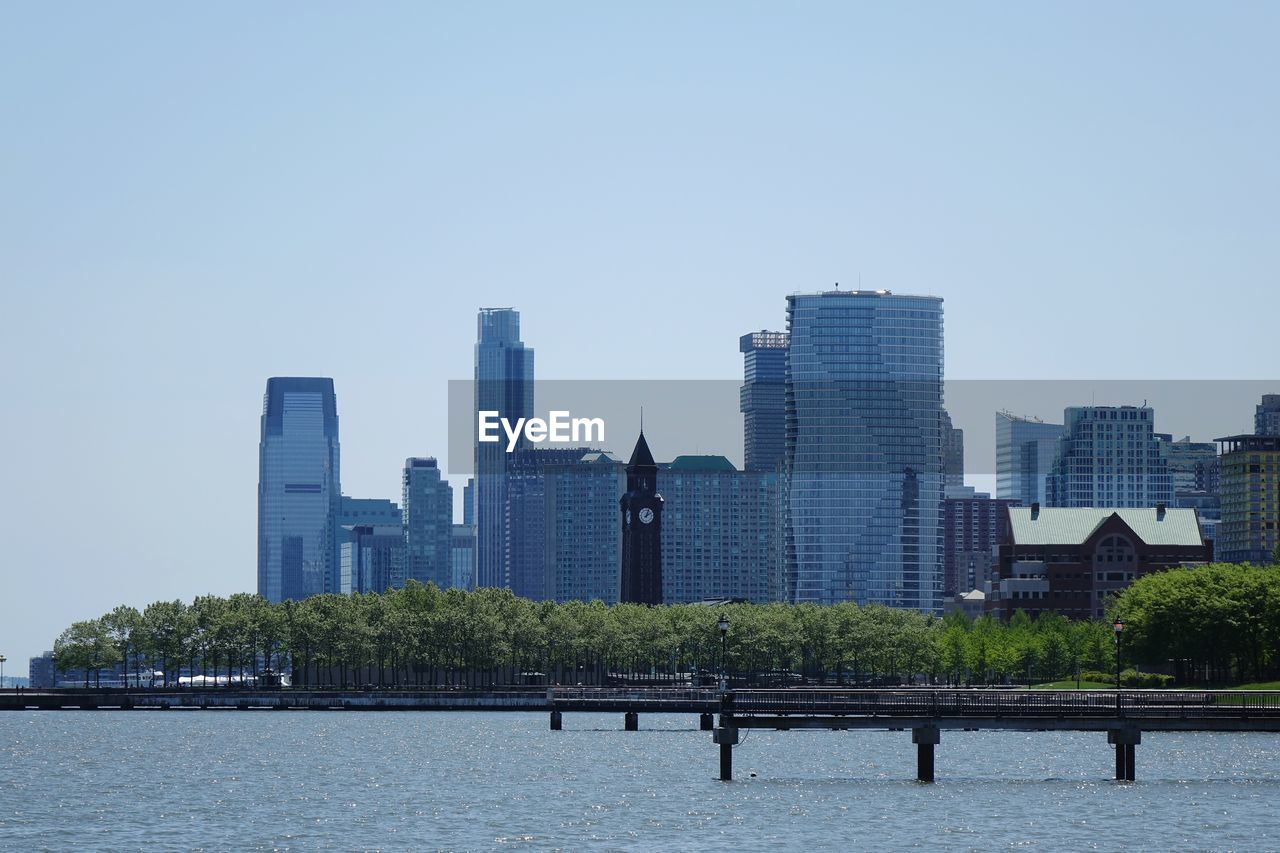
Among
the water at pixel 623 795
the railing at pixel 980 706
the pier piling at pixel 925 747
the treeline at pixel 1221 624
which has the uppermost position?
the treeline at pixel 1221 624

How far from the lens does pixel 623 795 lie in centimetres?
10056

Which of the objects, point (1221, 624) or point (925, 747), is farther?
point (1221, 624)

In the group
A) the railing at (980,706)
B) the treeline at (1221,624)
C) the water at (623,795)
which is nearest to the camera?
the water at (623,795)

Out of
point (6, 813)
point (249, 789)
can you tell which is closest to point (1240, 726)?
point (249, 789)

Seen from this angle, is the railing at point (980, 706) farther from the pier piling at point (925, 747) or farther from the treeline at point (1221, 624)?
the treeline at point (1221, 624)

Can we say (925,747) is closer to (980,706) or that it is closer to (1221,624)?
(980,706)

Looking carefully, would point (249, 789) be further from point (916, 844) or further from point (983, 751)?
point (983, 751)

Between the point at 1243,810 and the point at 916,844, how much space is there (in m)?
18.6

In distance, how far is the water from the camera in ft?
269

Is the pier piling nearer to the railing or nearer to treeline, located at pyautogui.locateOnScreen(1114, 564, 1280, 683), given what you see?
the railing

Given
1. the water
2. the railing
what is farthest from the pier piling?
the water

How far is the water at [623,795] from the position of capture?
8200cm

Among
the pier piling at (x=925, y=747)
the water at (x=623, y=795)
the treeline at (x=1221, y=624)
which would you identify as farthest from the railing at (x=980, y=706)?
the treeline at (x=1221, y=624)

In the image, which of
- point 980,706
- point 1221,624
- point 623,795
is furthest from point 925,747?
point 1221,624
